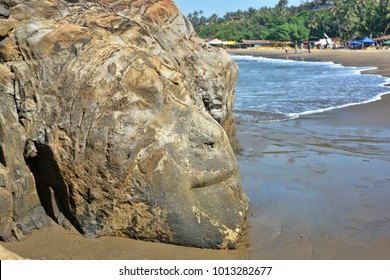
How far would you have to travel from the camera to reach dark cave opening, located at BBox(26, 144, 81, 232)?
156 inches

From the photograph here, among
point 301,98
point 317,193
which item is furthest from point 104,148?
point 301,98

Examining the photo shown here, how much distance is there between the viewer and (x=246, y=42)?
9719 cm

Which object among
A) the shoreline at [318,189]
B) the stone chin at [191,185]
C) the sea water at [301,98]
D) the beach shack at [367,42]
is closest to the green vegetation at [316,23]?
the beach shack at [367,42]

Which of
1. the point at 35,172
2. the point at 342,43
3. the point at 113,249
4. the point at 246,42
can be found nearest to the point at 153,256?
the point at 113,249

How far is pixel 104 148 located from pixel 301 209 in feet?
7.11

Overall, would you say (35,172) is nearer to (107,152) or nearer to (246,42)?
(107,152)

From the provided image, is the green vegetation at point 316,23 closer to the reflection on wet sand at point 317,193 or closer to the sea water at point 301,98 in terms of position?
the sea water at point 301,98

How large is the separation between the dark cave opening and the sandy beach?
16cm

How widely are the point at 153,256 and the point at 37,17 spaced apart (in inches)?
107

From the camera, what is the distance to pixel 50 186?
4.08 metres

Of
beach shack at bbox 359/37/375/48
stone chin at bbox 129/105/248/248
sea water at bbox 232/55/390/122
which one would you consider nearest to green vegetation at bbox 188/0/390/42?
beach shack at bbox 359/37/375/48

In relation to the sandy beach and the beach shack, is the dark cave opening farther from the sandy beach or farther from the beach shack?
the beach shack

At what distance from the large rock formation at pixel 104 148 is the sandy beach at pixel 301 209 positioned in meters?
0.17

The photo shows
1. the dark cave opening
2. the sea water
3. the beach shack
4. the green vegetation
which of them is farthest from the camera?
the green vegetation
